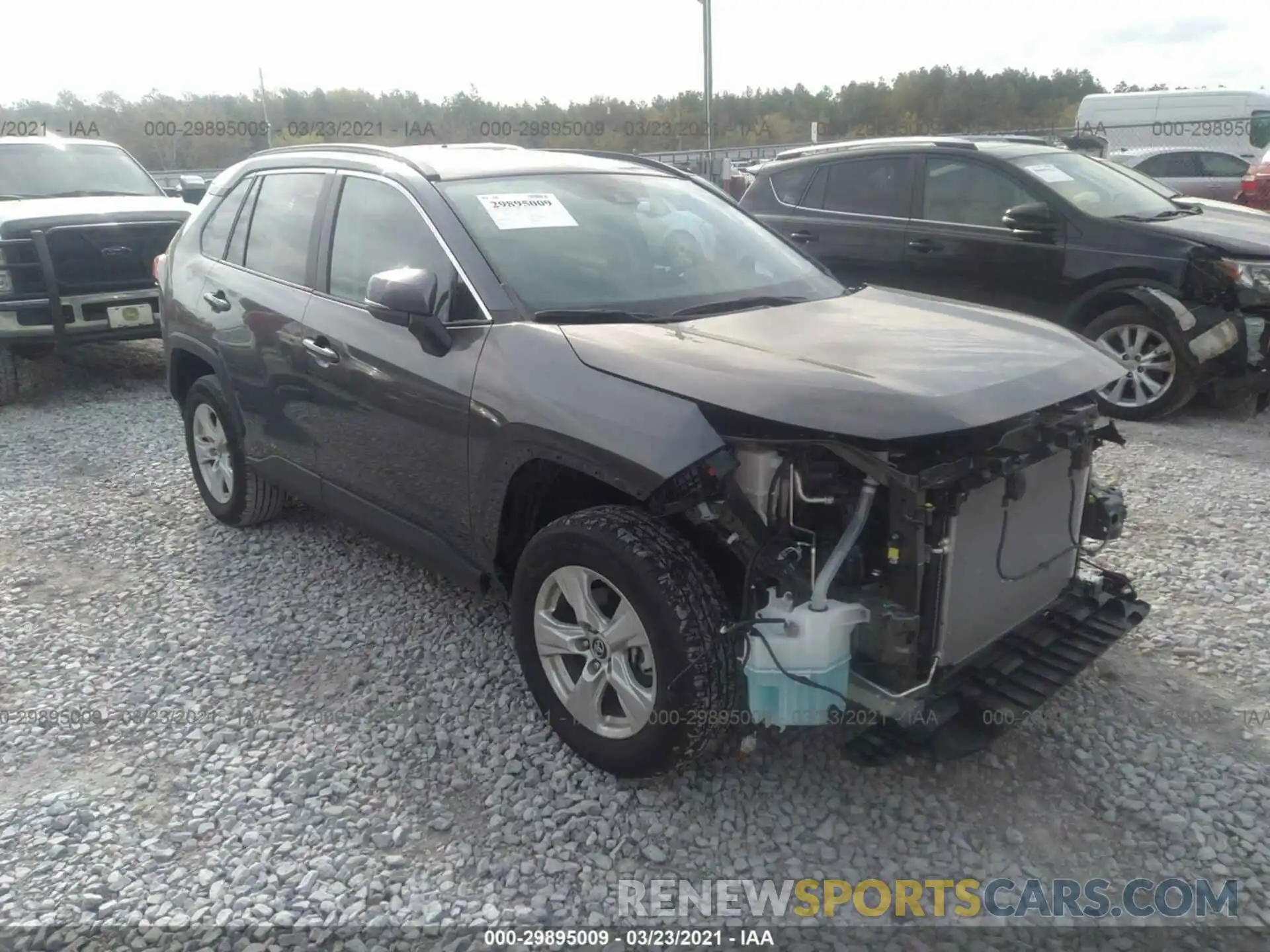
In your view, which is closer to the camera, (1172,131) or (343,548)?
(343,548)

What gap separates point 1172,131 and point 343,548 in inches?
720

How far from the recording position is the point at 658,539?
2691 mm

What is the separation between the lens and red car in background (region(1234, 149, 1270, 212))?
11609mm

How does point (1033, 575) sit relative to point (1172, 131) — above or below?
below

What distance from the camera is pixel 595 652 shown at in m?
2.87

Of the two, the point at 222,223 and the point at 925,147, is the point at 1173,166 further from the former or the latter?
the point at 222,223

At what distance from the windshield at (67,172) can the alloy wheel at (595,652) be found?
8386mm

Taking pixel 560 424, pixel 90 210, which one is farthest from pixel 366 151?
pixel 90 210

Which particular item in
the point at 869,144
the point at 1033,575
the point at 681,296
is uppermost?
the point at 869,144

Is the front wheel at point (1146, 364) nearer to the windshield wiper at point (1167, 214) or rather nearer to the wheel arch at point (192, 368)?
the windshield wiper at point (1167, 214)

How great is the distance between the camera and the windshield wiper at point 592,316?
3.08 meters

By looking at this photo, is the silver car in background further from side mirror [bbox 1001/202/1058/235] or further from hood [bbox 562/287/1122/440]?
hood [bbox 562/287/1122/440]

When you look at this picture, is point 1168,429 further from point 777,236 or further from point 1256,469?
point 777,236

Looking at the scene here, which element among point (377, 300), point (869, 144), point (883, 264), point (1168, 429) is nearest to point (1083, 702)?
point (377, 300)
